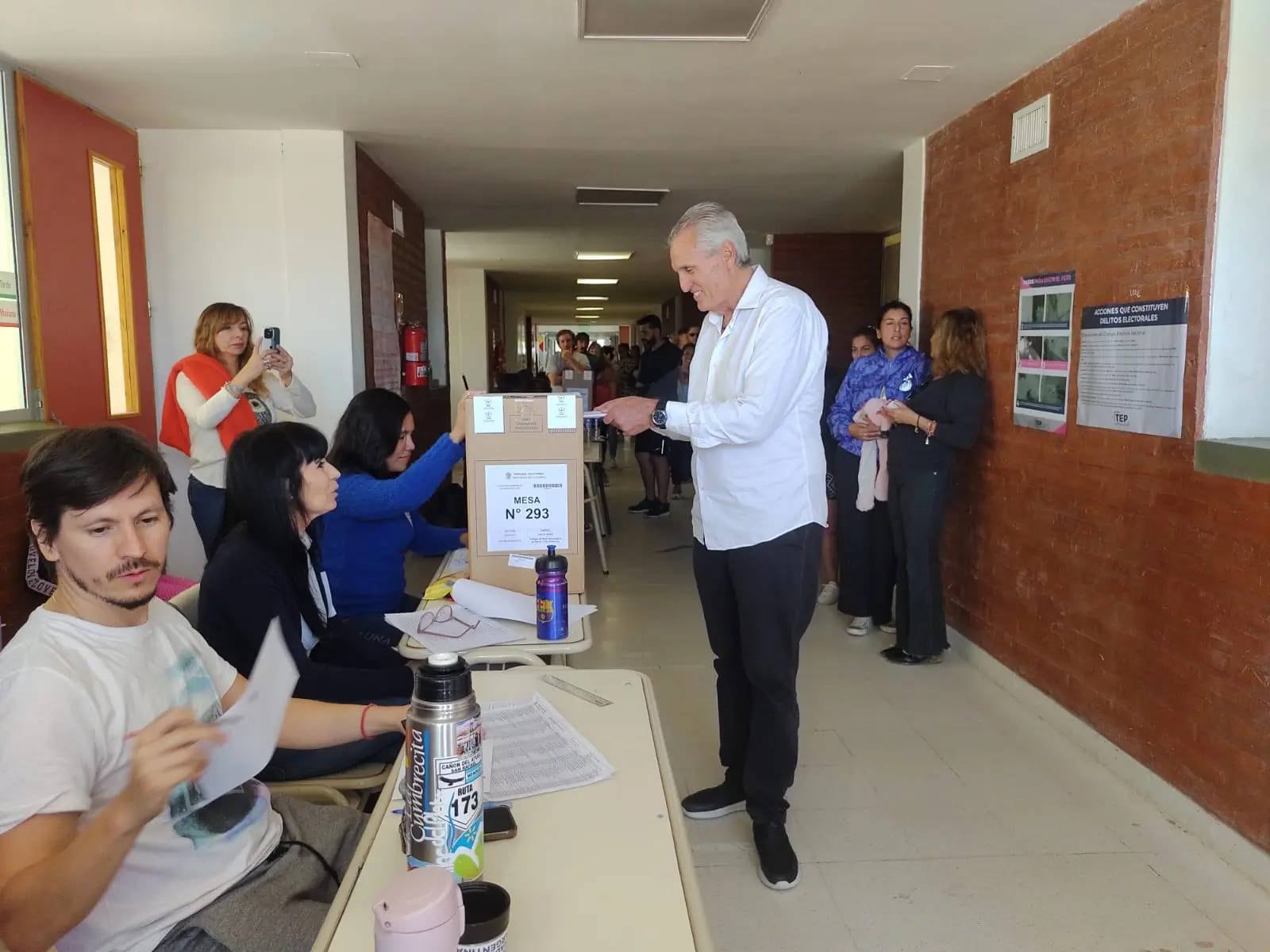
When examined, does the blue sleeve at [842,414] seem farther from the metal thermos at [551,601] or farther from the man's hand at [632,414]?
the metal thermos at [551,601]

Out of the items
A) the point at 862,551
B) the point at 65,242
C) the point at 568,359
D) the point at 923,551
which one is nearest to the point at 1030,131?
the point at 923,551

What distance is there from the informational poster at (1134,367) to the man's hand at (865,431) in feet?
3.37

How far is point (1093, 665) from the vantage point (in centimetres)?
302

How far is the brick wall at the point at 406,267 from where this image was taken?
4.98 meters

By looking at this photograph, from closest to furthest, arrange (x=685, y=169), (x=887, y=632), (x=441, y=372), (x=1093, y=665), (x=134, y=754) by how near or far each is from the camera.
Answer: (x=134, y=754) → (x=1093, y=665) → (x=887, y=632) → (x=685, y=169) → (x=441, y=372)

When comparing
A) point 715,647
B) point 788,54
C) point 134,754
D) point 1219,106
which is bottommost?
point 715,647

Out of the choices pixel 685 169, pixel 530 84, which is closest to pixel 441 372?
pixel 685 169

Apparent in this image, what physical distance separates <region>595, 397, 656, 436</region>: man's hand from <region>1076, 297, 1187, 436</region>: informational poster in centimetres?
159

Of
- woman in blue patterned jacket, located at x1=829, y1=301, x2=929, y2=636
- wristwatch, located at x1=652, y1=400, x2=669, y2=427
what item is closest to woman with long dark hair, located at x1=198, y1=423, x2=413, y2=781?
wristwatch, located at x1=652, y1=400, x2=669, y2=427

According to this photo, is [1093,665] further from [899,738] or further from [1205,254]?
[1205,254]

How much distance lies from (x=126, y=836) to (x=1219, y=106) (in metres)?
2.97

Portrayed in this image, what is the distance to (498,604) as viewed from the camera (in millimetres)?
2080

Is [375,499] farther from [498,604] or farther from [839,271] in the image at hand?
[839,271]

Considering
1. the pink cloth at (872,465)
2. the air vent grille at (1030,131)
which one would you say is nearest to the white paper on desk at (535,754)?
the pink cloth at (872,465)
